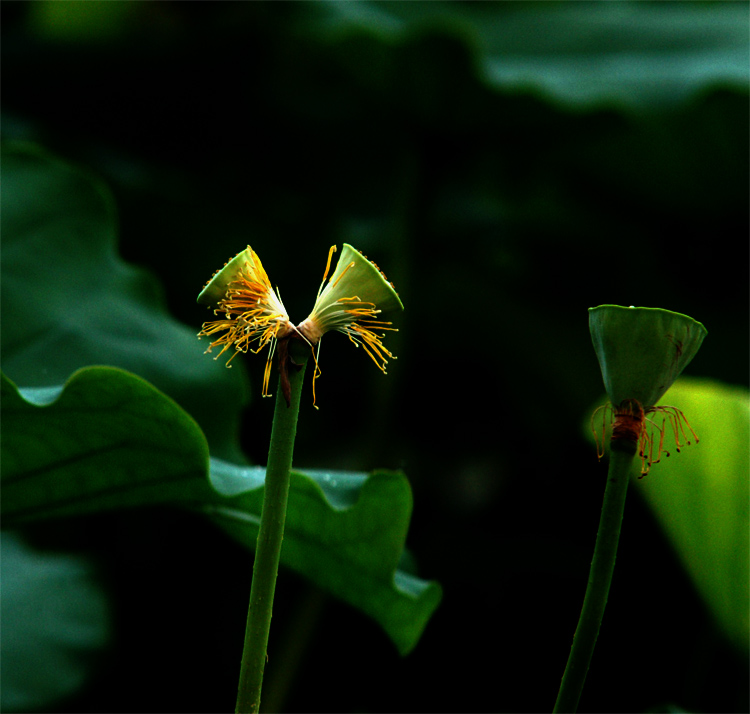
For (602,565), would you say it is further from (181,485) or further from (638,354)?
(181,485)

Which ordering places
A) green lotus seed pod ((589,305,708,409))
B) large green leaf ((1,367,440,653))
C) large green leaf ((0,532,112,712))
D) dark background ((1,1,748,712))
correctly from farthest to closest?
dark background ((1,1,748,712))
large green leaf ((0,532,112,712))
large green leaf ((1,367,440,653))
green lotus seed pod ((589,305,708,409))

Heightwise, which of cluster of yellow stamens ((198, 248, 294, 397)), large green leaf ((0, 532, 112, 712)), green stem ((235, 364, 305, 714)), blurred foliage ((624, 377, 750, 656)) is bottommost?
large green leaf ((0, 532, 112, 712))

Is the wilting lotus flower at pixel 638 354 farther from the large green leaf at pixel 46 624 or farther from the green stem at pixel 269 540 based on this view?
the large green leaf at pixel 46 624

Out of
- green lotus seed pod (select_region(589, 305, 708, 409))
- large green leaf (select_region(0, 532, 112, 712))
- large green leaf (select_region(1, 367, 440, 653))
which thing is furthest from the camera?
large green leaf (select_region(0, 532, 112, 712))

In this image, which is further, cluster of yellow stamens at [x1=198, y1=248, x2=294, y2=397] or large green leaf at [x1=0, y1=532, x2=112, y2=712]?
large green leaf at [x1=0, y1=532, x2=112, y2=712]

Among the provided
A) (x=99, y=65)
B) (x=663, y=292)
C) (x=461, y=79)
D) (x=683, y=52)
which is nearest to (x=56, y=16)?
(x=99, y=65)

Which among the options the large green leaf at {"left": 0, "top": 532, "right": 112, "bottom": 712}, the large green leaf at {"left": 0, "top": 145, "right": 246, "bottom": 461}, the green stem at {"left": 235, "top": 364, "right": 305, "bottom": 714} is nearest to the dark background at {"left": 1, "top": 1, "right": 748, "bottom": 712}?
the large green leaf at {"left": 0, "top": 532, "right": 112, "bottom": 712}

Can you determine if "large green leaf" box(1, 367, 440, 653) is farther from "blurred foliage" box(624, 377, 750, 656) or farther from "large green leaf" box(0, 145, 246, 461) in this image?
"blurred foliage" box(624, 377, 750, 656)

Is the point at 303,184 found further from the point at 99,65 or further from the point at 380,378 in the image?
the point at 380,378
